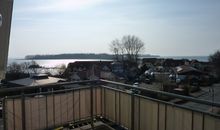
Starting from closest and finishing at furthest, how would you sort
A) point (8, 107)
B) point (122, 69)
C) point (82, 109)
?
1. point (8, 107)
2. point (82, 109)
3. point (122, 69)

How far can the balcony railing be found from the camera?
134 inches

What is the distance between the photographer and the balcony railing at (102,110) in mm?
3416

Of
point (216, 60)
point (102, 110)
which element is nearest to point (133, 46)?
point (216, 60)

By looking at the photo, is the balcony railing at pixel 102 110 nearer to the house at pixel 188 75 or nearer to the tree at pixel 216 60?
the house at pixel 188 75

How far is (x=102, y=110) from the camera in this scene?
553 centimetres

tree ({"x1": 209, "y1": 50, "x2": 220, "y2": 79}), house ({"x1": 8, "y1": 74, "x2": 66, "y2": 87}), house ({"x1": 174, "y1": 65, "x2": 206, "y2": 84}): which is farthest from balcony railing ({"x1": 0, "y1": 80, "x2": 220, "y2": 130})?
tree ({"x1": 209, "y1": 50, "x2": 220, "y2": 79})

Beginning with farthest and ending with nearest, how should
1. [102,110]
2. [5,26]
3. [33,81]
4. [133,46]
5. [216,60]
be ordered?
[133,46], [216,60], [33,81], [102,110], [5,26]

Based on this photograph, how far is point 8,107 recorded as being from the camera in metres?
4.11

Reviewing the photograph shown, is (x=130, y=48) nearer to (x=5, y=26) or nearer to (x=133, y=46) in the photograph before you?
(x=133, y=46)

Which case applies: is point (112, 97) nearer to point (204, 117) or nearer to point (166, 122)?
point (166, 122)

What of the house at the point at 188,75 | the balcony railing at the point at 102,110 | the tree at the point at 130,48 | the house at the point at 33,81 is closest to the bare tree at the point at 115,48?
the tree at the point at 130,48

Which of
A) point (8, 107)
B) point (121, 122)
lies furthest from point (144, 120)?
point (8, 107)

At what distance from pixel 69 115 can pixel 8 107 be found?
51.7 inches

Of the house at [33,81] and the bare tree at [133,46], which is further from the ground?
Result: the bare tree at [133,46]
